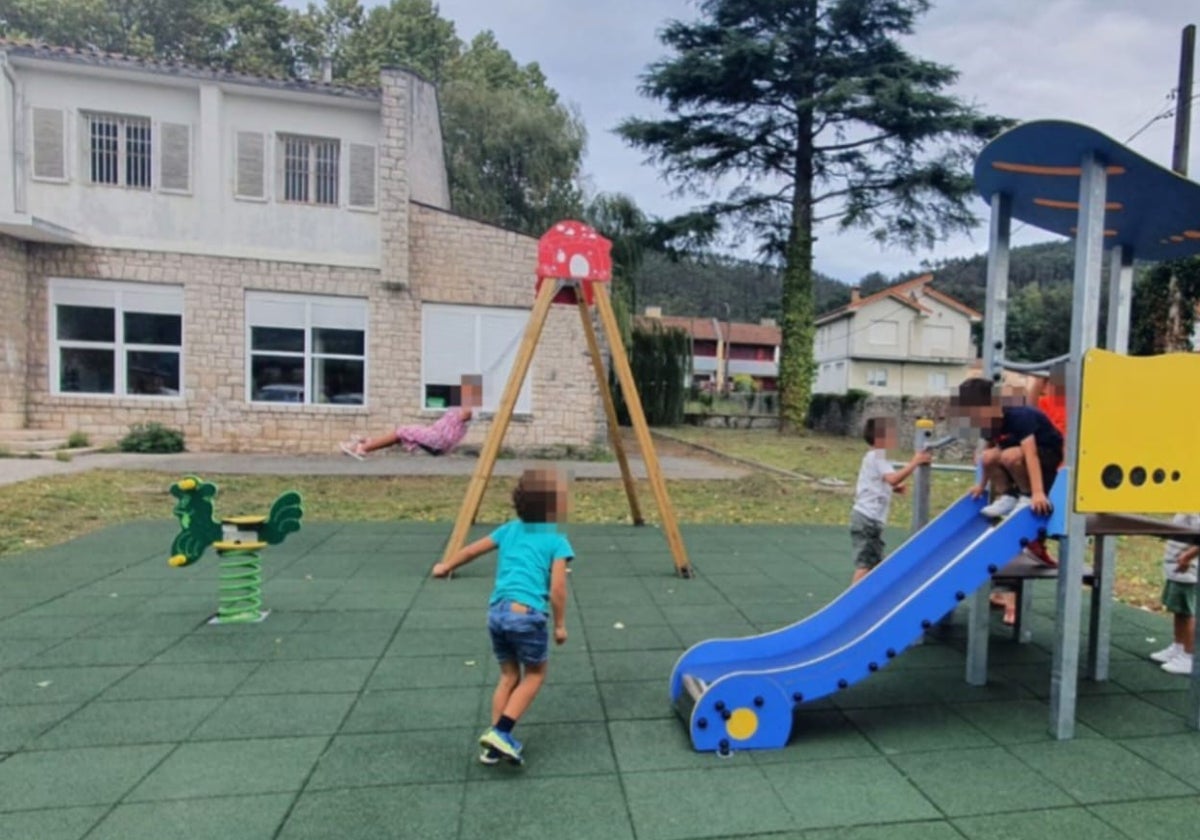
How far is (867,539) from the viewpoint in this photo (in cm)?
496

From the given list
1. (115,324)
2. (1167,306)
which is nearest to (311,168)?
(115,324)

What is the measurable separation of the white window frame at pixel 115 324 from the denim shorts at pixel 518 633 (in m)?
13.9

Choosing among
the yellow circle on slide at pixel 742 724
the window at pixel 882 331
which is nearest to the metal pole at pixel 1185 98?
the yellow circle on slide at pixel 742 724

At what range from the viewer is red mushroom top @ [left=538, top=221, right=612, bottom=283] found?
609 cm

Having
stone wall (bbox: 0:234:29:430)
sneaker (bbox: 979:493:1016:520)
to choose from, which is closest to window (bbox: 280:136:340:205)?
stone wall (bbox: 0:234:29:430)

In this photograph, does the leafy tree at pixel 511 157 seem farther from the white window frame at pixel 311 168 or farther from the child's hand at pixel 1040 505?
the child's hand at pixel 1040 505

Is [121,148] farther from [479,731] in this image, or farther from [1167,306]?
[1167,306]

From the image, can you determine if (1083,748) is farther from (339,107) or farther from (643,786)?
(339,107)

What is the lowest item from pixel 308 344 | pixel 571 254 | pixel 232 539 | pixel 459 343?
pixel 232 539

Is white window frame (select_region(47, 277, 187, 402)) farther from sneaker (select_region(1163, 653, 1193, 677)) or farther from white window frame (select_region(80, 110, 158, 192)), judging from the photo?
sneaker (select_region(1163, 653, 1193, 677))

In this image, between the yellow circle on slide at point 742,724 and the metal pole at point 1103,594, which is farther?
the metal pole at point 1103,594

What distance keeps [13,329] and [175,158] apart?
4388 mm

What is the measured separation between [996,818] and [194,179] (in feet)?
52.9

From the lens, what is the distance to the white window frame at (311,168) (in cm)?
1445
